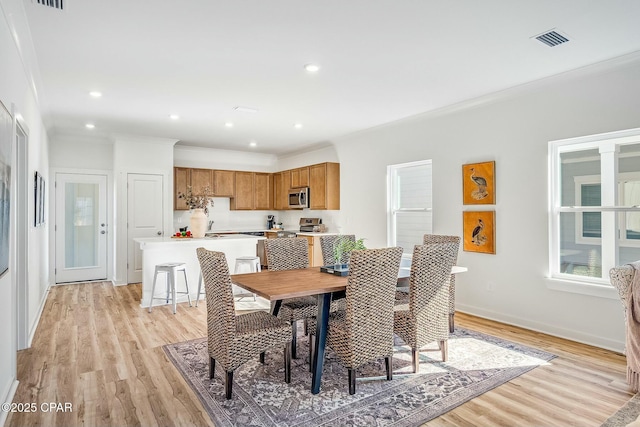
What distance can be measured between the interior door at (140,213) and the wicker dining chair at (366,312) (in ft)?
16.6

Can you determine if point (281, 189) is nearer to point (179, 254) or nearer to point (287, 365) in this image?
point (179, 254)

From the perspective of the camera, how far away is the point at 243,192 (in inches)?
320

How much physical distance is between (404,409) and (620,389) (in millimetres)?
1601

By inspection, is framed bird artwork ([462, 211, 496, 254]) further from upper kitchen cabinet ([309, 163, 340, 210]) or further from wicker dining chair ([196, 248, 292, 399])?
wicker dining chair ([196, 248, 292, 399])

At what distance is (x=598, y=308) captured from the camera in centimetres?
353

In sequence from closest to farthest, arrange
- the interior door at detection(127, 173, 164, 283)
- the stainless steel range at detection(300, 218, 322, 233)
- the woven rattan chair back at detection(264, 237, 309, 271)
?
the woven rattan chair back at detection(264, 237, 309, 271), the interior door at detection(127, 173, 164, 283), the stainless steel range at detection(300, 218, 322, 233)

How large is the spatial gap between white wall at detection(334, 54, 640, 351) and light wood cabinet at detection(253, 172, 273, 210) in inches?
146

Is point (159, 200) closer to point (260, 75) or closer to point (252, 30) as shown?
point (260, 75)

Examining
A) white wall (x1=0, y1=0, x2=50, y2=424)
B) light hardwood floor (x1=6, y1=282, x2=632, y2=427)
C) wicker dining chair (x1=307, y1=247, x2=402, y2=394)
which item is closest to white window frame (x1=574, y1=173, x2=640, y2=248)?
light hardwood floor (x1=6, y1=282, x2=632, y2=427)

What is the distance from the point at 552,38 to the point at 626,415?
2637 mm

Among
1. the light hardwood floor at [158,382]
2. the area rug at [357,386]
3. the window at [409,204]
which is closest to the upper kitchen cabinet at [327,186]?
the window at [409,204]

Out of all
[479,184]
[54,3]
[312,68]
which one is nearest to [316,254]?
[479,184]

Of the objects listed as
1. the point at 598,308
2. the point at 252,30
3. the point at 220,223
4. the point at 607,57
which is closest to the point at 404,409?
the point at 598,308

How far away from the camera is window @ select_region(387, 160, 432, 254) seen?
5344 millimetres
